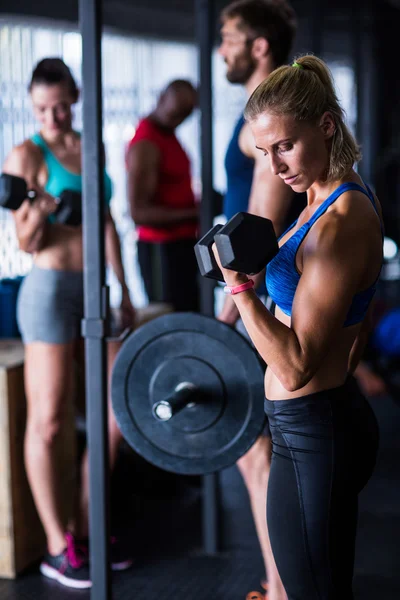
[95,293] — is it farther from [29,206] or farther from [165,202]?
[165,202]

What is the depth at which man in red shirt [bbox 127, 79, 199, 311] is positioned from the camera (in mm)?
2686

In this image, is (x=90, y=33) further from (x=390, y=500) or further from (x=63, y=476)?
(x=390, y=500)

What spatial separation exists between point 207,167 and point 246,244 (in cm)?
108

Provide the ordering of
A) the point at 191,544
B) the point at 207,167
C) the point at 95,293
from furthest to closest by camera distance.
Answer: the point at 191,544
the point at 207,167
the point at 95,293

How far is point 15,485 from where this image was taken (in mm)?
1954

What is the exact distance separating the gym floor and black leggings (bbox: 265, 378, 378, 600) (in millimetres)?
797

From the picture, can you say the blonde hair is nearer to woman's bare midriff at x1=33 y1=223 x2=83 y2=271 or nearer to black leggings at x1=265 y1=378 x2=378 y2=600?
black leggings at x1=265 y1=378 x2=378 y2=600

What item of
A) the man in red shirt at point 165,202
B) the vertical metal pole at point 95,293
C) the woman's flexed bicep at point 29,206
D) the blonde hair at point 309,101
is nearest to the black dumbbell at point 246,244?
the blonde hair at point 309,101

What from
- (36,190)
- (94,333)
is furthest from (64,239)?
(94,333)

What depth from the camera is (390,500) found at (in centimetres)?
248

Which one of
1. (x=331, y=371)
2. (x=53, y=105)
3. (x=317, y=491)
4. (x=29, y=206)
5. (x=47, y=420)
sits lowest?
(x=47, y=420)

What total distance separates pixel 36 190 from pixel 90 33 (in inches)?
19.2

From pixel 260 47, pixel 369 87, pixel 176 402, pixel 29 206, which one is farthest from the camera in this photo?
pixel 369 87

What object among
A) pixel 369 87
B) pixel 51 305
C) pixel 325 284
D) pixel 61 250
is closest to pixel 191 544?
pixel 51 305
